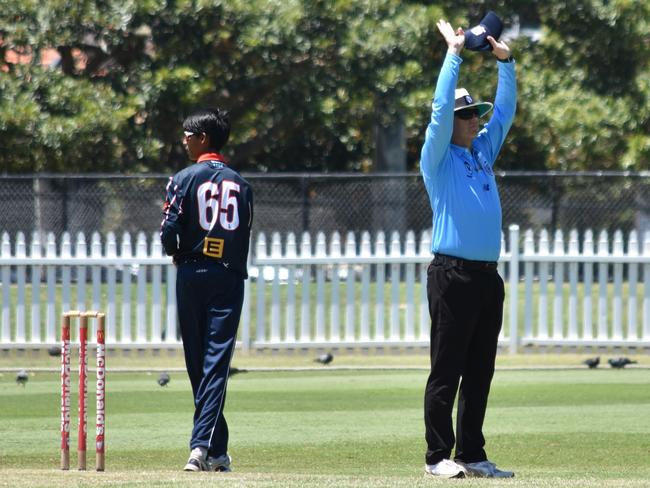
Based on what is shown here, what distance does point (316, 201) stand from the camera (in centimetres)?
1642

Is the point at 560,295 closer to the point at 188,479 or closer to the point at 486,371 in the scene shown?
the point at 486,371

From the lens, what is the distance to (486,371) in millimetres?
7254

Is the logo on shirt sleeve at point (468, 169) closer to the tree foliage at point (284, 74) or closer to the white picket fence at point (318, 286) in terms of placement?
the white picket fence at point (318, 286)

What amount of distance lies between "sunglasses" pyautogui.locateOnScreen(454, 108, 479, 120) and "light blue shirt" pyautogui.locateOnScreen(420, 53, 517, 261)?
6.0 inches

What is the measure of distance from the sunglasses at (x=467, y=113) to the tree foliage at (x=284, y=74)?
12.1m

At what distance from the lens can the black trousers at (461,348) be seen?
7027 mm

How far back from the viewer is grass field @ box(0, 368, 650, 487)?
6.93 m

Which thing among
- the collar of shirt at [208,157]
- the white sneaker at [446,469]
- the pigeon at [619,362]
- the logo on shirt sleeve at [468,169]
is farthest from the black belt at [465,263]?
the pigeon at [619,362]

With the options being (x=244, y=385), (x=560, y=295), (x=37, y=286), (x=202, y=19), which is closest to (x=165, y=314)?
(x=37, y=286)

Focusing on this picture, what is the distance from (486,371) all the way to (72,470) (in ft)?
7.26

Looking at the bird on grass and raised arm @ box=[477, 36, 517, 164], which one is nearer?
raised arm @ box=[477, 36, 517, 164]

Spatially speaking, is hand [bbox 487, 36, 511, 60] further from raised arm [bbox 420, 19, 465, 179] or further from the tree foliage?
the tree foliage

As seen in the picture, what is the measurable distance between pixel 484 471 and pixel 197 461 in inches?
57.8

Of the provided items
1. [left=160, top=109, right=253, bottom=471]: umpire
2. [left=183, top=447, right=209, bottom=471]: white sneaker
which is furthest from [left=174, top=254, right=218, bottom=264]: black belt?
[left=183, top=447, right=209, bottom=471]: white sneaker
